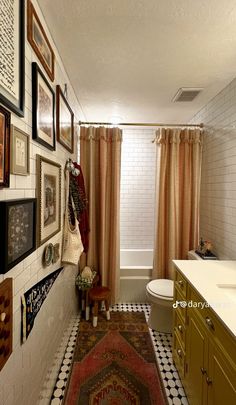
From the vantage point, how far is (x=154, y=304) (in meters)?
2.07

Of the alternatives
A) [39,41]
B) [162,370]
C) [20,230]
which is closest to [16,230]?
[20,230]

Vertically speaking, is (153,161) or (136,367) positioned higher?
(153,161)

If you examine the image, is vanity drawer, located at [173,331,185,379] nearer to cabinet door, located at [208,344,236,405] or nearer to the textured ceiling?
cabinet door, located at [208,344,236,405]

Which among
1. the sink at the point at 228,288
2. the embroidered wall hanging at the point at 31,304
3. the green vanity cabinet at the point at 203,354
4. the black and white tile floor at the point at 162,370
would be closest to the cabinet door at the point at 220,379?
the green vanity cabinet at the point at 203,354

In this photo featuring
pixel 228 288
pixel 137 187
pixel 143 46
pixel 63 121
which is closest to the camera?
pixel 228 288

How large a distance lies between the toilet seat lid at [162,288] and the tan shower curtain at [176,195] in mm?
Result: 252

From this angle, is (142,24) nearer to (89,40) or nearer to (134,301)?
(89,40)

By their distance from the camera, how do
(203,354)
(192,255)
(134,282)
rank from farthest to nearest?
(134,282), (192,255), (203,354)

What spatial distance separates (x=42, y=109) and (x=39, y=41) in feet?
1.09

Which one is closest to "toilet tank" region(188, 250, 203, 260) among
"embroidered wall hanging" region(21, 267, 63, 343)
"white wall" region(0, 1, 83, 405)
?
"white wall" region(0, 1, 83, 405)

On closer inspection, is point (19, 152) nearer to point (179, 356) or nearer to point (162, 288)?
point (179, 356)

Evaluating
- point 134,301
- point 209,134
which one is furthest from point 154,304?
point 209,134

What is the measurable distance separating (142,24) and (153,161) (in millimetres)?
2117

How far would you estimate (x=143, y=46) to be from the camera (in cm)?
136
